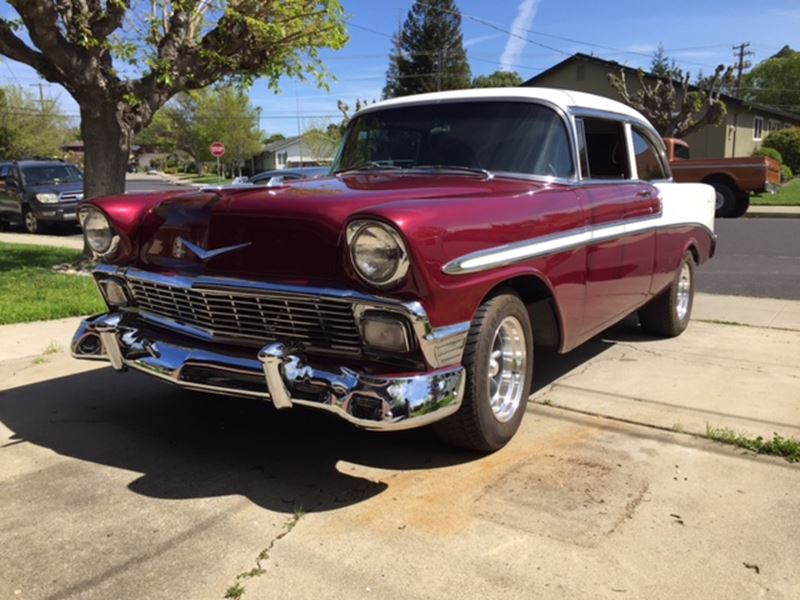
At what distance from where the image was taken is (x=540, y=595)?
2.50 metres

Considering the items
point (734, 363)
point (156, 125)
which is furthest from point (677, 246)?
point (156, 125)

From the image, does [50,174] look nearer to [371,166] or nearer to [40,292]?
[40,292]

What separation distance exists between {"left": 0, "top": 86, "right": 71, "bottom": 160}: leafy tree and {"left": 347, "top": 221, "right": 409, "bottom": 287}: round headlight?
4931 centimetres

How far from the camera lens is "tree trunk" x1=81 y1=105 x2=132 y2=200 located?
921 cm

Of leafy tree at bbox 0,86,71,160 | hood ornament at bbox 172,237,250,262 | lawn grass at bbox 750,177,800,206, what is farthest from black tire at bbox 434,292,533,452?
leafy tree at bbox 0,86,71,160

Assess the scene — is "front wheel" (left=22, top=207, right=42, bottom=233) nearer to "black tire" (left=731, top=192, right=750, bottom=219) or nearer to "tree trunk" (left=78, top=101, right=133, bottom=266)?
"tree trunk" (left=78, top=101, right=133, bottom=266)

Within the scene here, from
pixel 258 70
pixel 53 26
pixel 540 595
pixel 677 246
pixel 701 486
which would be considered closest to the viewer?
pixel 540 595

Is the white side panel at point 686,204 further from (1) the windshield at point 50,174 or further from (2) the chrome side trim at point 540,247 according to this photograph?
(1) the windshield at point 50,174

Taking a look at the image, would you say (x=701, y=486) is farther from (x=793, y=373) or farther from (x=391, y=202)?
(x=793, y=373)

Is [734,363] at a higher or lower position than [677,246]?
lower

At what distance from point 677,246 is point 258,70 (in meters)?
6.20

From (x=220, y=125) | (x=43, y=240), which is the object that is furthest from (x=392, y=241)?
(x=220, y=125)

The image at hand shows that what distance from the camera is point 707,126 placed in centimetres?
3247

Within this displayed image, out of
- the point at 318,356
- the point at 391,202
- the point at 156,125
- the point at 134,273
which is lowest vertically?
the point at 318,356
